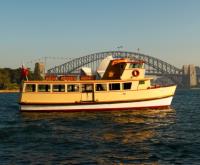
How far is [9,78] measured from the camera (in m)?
164

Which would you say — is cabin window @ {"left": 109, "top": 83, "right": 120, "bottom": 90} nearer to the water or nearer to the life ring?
the life ring

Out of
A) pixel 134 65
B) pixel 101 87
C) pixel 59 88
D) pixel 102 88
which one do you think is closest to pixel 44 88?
pixel 59 88

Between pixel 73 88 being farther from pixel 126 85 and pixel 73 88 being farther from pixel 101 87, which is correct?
pixel 126 85

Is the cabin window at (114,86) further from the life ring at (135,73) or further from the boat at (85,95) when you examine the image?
the life ring at (135,73)

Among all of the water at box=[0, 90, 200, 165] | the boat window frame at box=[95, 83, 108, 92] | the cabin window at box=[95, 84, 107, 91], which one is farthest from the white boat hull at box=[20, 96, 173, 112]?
the water at box=[0, 90, 200, 165]

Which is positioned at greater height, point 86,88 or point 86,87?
point 86,87

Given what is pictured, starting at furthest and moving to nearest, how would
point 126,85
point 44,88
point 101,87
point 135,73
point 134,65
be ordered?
point 134,65 < point 135,73 < point 44,88 < point 101,87 < point 126,85

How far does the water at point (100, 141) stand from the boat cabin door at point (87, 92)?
630cm

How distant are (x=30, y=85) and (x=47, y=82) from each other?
2166mm

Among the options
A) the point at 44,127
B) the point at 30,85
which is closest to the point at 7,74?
the point at 30,85

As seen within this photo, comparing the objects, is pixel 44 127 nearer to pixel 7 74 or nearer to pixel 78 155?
pixel 78 155

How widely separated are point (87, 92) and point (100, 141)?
18712 mm

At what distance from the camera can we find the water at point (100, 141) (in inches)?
725

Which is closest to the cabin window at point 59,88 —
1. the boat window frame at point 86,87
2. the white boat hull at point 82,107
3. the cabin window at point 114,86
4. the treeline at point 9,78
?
the white boat hull at point 82,107
